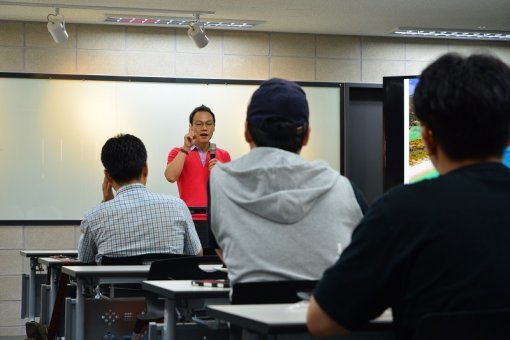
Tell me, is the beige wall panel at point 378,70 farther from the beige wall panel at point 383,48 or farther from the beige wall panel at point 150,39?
the beige wall panel at point 150,39

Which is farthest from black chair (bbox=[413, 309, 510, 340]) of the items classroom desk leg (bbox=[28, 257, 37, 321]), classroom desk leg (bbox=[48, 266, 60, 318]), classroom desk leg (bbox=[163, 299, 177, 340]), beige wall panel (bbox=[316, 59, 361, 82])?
beige wall panel (bbox=[316, 59, 361, 82])

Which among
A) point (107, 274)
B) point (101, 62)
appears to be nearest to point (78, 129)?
point (101, 62)

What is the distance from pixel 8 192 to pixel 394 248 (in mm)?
7210

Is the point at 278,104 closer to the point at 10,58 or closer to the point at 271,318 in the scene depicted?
the point at 271,318

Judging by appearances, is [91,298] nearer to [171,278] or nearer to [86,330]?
[86,330]

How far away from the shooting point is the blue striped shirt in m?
4.19

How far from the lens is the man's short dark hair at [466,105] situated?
1.57m

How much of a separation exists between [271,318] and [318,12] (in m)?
6.40

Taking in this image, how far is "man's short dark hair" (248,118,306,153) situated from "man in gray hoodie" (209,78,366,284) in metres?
0.04

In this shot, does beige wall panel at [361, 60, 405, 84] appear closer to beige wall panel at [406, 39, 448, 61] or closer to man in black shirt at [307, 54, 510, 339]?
beige wall panel at [406, 39, 448, 61]

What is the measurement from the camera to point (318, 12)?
796 cm

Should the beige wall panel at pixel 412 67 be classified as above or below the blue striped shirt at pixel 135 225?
above

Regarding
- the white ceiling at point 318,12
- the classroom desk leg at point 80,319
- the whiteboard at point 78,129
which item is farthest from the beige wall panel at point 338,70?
the classroom desk leg at point 80,319

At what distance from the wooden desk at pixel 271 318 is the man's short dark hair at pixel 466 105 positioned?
1.23ft
